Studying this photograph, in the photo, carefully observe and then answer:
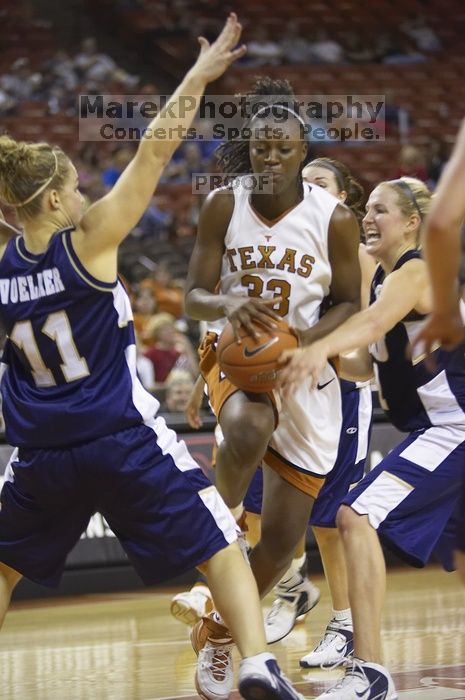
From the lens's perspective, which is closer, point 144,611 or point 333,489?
point 333,489

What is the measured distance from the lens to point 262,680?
351 centimetres

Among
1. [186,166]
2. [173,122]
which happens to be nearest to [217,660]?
[173,122]

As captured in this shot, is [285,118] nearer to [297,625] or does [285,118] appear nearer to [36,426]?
[36,426]

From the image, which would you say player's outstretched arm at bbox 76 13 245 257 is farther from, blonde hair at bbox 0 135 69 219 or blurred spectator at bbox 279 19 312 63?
blurred spectator at bbox 279 19 312 63

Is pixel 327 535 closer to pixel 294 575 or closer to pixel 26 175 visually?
pixel 294 575

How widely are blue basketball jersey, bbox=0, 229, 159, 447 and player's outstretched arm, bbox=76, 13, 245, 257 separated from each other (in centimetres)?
13

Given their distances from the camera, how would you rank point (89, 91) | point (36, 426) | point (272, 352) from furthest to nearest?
point (89, 91) → point (272, 352) → point (36, 426)

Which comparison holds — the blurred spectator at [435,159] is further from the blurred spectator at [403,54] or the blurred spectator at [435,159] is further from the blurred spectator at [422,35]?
the blurred spectator at [422,35]

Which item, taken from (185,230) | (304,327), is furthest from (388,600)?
(185,230)

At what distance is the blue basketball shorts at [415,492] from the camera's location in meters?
4.14

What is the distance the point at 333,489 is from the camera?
5742mm

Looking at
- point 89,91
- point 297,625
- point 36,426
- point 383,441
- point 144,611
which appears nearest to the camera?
point 36,426

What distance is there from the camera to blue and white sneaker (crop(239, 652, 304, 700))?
3.52 metres

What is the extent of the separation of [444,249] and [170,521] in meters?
1.49
